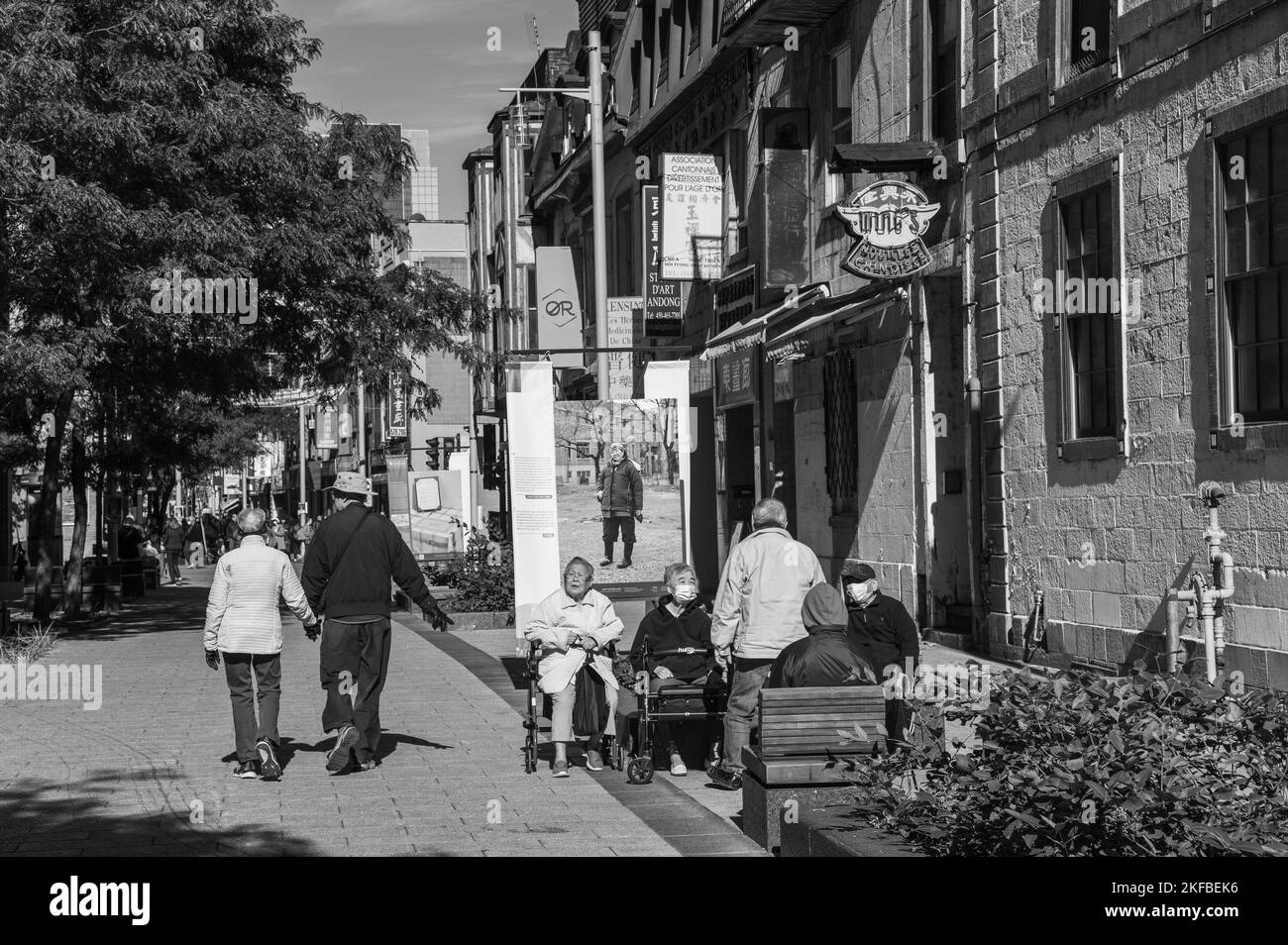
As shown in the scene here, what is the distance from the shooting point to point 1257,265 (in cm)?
1170

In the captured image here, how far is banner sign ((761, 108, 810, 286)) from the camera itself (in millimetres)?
21188

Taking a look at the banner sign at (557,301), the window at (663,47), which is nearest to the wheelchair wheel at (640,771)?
the window at (663,47)

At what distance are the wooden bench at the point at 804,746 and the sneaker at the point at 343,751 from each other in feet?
10.4

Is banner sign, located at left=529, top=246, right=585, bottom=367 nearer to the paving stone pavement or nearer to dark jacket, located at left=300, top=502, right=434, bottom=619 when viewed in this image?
the paving stone pavement

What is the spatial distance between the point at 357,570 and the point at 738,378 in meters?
14.3

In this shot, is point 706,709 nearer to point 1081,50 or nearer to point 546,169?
point 1081,50

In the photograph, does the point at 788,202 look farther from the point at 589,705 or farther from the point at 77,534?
the point at 77,534

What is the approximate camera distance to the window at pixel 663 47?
29.5 meters

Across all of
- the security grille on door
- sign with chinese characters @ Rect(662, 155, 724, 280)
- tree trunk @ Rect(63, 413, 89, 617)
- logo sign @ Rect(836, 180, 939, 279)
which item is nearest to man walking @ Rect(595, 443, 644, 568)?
logo sign @ Rect(836, 180, 939, 279)

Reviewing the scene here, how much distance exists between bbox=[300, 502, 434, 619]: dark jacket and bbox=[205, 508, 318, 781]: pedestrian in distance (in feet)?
0.50

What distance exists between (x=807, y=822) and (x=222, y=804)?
3.66m

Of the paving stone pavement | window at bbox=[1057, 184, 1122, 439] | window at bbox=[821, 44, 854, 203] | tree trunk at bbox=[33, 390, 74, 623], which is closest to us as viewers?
the paving stone pavement

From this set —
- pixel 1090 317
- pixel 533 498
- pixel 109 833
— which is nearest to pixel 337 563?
pixel 109 833
